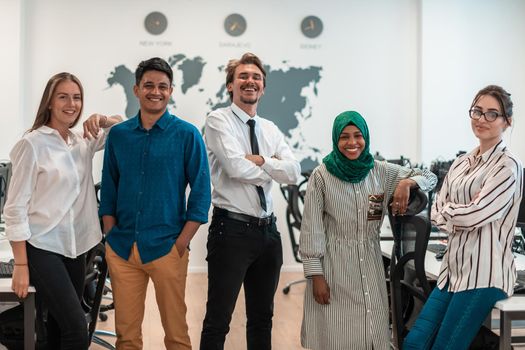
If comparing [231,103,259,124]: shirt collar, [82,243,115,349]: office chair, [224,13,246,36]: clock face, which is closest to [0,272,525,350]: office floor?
[82,243,115,349]: office chair

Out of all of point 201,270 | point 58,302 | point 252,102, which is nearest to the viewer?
point 58,302

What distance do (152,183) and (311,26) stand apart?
4410 mm

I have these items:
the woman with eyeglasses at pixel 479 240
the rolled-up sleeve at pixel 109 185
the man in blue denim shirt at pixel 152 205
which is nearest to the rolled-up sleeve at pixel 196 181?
the man in blue denim shirt at pixel 152 205

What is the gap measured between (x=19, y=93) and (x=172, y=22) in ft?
5.45

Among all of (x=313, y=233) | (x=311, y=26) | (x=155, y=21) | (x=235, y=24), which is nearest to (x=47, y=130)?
(x=313, y=233)

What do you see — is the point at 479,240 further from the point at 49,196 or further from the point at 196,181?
the point at 49,196

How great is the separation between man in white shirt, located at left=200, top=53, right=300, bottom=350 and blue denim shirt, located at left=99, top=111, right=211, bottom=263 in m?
0.20

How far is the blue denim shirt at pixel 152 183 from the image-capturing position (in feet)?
8.45

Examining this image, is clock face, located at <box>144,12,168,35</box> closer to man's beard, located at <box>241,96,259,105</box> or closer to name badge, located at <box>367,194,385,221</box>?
man's beard, located at <box>241,96,259,105</box>

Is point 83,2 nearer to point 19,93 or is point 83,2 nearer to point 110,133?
point 19,93

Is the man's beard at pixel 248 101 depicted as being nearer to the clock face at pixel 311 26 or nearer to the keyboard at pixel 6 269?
the keyboard at pixel 6 269

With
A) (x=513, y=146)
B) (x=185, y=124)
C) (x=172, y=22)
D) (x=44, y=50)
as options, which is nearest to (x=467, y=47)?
(x=513, y=146)

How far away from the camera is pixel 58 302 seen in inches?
100

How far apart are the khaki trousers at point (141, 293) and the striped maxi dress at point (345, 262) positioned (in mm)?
528
